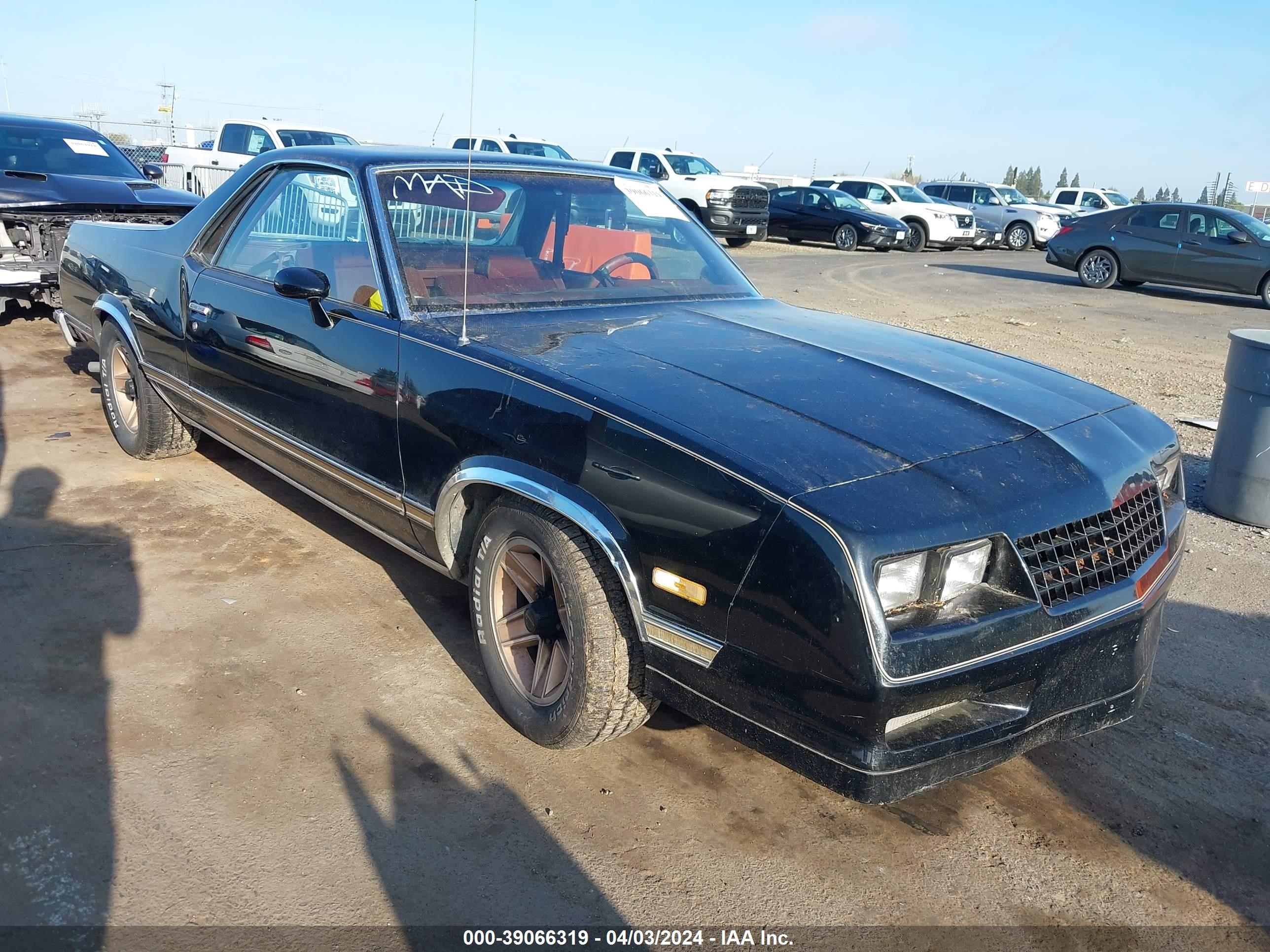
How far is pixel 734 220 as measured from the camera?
65.4 ft

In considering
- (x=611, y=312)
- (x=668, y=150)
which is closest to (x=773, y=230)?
(x=668, y=150)

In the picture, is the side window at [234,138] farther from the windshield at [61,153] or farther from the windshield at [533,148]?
the windshield at [61,153]

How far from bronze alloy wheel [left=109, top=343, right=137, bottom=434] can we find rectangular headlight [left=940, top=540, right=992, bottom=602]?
456cm

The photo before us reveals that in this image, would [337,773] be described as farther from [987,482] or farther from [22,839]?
[987,482]

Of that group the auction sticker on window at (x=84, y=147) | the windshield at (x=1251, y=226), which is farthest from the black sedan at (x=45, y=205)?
the windshield at (x=1251, y=226)

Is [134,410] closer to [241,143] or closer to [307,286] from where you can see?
[307,286]

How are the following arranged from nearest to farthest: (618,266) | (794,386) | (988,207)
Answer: (794,386) < (618,266) < (988,207)

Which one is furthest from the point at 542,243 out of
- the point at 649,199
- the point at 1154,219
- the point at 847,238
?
the point at 847,238

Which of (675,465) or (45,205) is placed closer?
(675,465)

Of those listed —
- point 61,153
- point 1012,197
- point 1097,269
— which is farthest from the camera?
point 1012,197

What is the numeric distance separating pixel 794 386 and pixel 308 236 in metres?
2.19

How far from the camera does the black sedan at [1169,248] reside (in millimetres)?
15352

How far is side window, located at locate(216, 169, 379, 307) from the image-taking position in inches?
144

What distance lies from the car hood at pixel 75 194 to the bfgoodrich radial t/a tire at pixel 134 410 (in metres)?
3.12
